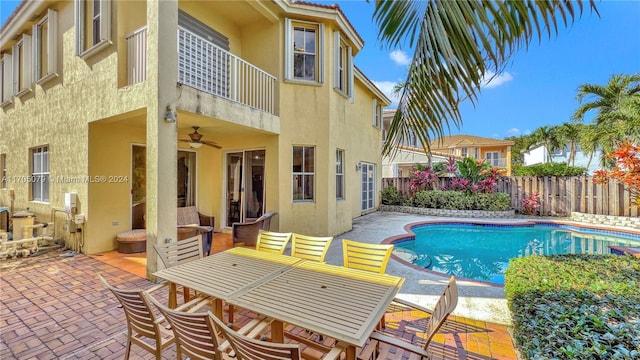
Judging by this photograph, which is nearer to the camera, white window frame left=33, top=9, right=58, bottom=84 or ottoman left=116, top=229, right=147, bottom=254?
ottoman left=116, top=229, right=147, bottom=254

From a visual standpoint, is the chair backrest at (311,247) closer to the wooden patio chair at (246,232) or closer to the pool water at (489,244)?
the wooden patio chair at (246,232)

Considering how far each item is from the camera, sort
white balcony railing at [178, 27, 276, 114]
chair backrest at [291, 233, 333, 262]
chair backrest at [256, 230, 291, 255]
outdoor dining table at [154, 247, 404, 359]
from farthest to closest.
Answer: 1. white balcony railing at [178, 27, 276, 114]
2. chair backrest at [256, 230, 291, 255]
3. chair backrest at [291, 233, 333, 262]
4. outdoor dining table at [154, 247, 404, 359]

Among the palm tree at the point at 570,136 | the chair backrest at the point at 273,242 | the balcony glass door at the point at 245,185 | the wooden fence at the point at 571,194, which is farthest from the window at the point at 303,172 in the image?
the palm tree at the point at 570,136

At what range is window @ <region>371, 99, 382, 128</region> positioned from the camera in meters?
16.3

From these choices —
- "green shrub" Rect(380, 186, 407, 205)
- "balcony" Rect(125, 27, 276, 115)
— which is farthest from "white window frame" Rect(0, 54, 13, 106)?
"green shrub" Rect(380, 186, 407, 205)

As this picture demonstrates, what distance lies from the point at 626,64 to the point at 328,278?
77.1ft

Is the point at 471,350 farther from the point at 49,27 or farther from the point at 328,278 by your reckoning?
the point at 49,27

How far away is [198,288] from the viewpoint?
318 centimetres

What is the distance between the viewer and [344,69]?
10.9 m

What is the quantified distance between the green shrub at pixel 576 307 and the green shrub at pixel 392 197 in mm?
12872

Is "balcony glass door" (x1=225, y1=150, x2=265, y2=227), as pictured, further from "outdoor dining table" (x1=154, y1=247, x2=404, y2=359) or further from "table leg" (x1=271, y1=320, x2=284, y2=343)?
"table leg" (x1=271, y1=320, x2=284, y2=343)

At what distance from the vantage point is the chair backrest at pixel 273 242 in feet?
16.4

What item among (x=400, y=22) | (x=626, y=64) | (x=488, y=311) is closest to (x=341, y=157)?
(x=488, y=311)

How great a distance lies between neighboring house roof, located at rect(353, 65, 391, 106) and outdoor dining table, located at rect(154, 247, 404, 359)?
10560 millimetres
